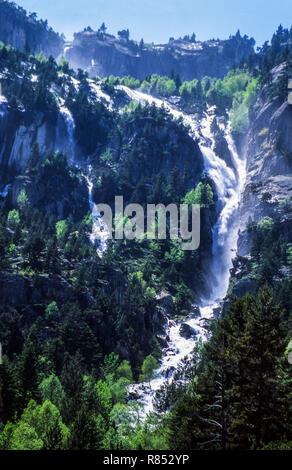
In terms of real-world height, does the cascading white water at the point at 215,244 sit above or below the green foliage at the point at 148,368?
above

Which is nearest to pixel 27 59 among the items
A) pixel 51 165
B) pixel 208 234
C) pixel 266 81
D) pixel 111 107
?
pixel 111 107

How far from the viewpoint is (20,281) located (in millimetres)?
80000

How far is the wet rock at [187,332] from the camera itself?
305 feet

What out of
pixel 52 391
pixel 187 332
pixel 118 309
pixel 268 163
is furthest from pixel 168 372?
pixel 268 163

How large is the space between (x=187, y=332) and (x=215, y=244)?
4766 cm

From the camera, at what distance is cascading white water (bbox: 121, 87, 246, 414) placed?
79.1 metres

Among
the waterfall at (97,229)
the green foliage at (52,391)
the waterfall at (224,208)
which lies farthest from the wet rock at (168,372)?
the waterfall at (97,229)

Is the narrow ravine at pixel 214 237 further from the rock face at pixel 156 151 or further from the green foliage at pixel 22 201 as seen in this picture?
the green foliage at pixel 22 201

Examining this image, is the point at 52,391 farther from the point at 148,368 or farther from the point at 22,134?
the point at 22,134

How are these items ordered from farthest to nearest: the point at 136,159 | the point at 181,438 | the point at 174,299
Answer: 1. the point at 136,159
2. the point at 174,299
3. the point at 181,438

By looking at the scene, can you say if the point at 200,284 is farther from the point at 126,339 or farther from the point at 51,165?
the point at 51,165

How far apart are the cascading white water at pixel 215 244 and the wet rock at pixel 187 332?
2.80 ft

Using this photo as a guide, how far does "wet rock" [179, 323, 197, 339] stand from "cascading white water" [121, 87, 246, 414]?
0.85 metres

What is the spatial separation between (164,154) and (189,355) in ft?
305
